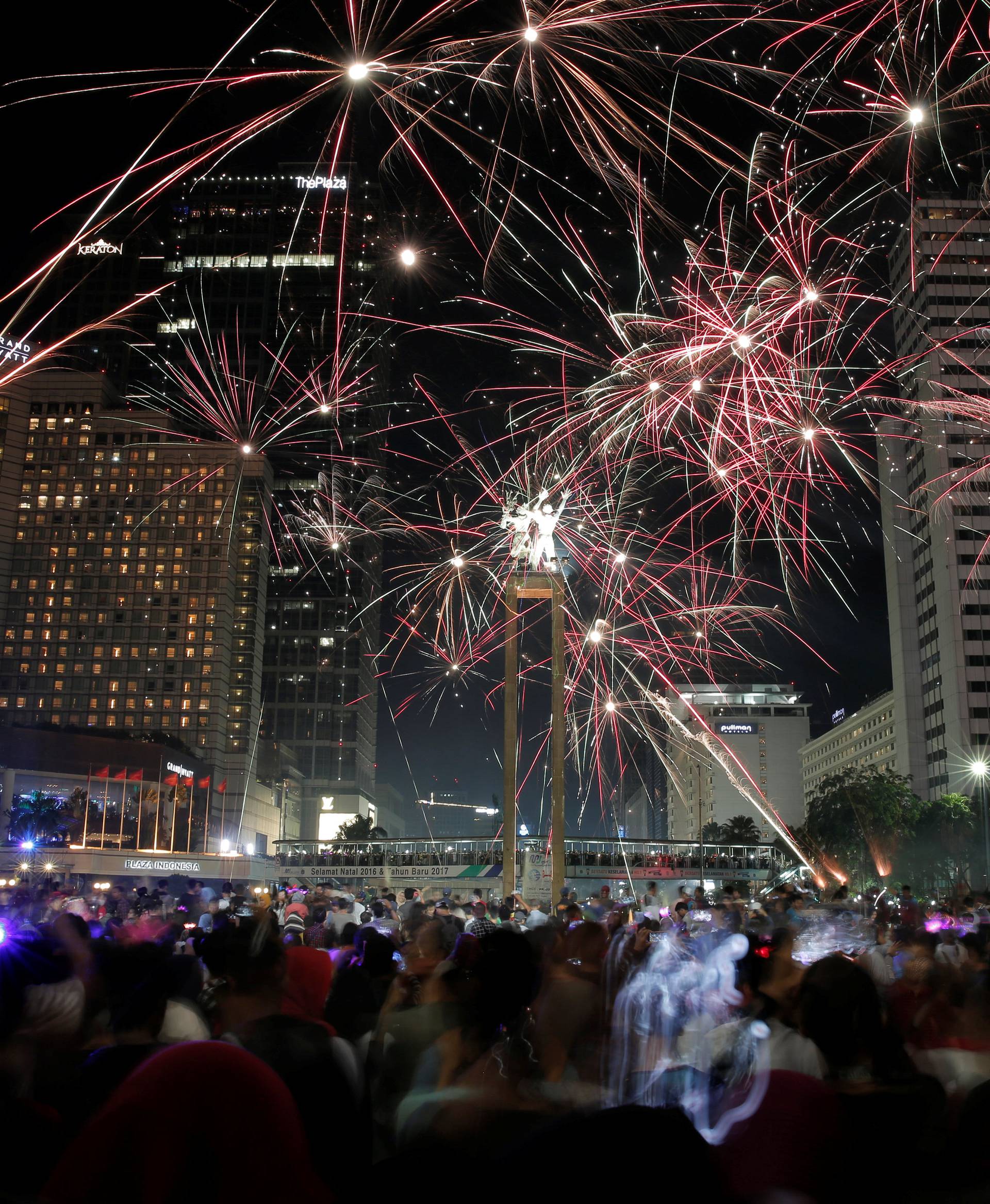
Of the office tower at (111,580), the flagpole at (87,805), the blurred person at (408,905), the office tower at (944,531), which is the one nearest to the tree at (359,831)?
the office tower at (111,580)

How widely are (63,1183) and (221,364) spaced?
515 ft

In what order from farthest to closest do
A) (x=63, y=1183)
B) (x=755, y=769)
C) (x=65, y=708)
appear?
(x=755, y=769) < (x=65, y=708) < (x=63, y=1183)

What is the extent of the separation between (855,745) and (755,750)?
2997 cm

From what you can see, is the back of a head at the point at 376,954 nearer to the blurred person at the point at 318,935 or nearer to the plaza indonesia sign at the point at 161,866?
the blurred person at the point at 318,935

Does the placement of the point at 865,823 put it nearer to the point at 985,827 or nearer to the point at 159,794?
the point at 985,827

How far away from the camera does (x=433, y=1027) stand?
172 inches

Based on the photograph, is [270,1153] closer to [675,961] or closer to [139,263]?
[675,961]

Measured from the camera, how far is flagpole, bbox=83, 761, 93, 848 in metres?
75.9

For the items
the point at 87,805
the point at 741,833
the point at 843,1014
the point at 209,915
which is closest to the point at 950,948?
the point at 843,1014

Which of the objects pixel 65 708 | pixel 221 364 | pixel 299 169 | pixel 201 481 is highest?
pixel 299 169

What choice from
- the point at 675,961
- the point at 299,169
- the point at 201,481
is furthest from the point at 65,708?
the point at 675,961

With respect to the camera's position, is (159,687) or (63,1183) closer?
(63,1183)

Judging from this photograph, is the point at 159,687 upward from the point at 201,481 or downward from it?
downward

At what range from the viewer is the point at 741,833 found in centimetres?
11900
